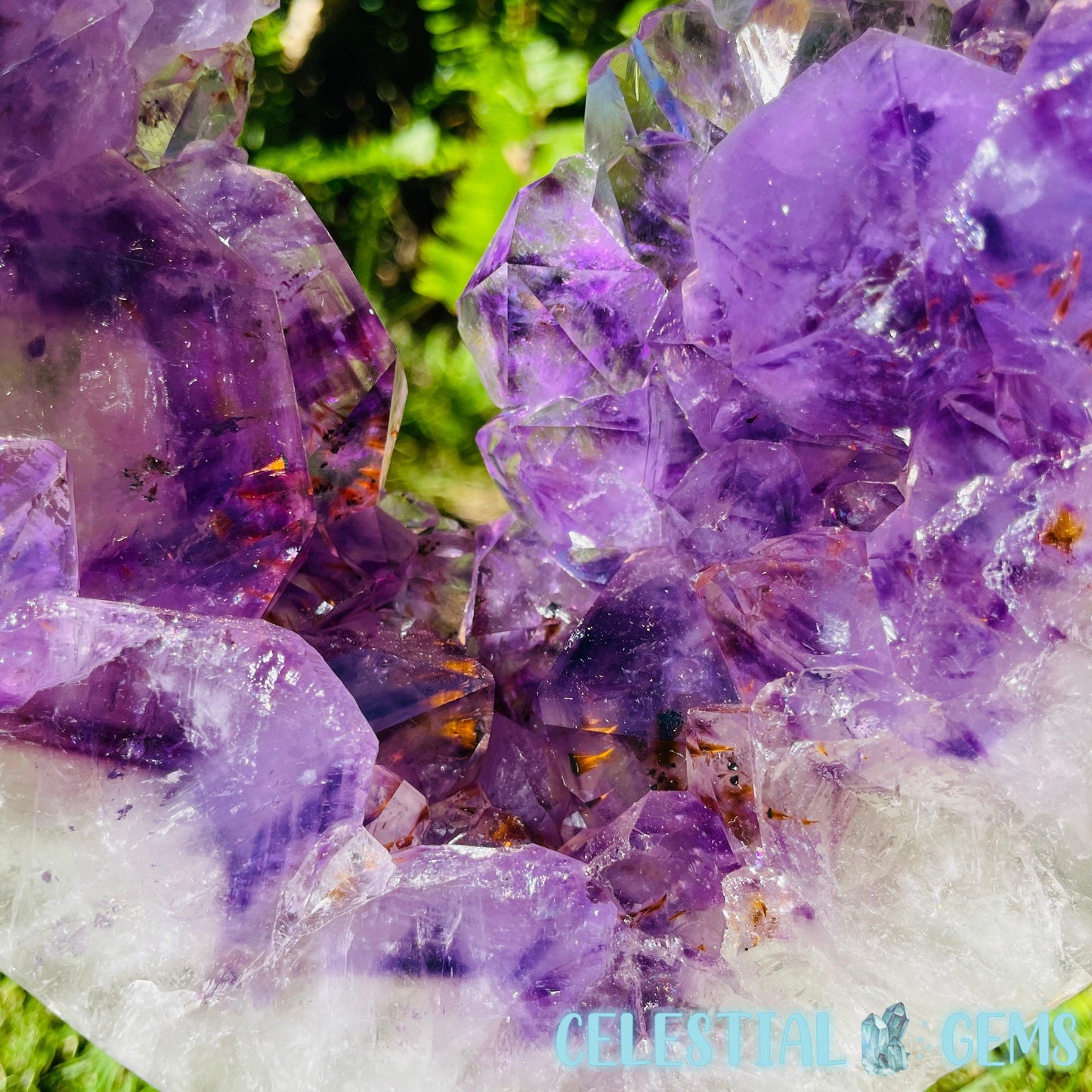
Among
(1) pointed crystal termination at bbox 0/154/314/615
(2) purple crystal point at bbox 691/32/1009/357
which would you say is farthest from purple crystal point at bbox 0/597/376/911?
(2) purple crystal point at bbox 691/32/1009/357

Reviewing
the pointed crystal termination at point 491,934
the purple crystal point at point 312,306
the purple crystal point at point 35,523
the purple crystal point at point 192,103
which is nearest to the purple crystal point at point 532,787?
the pointed crystal termination at point 491,934

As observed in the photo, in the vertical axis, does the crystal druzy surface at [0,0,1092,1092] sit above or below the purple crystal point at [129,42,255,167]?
below

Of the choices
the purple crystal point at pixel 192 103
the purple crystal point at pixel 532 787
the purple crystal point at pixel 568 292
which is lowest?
the purple crystal point at pixel 532 787

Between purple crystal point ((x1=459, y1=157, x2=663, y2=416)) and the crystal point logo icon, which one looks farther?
purple crystal point ((x1=459, y1=157, x2=663, y2=416))

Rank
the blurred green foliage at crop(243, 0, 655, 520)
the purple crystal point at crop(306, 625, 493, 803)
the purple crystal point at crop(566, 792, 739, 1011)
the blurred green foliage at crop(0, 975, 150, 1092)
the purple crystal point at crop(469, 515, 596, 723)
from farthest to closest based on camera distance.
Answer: the blurred green foliage at crop(243, 0, 655, 520) < the purple crystal point at crop(469, 515, 596, 723) < the purple crystal point at crop(306, 625, 493, 803) < the blurred green foliage at crop(0, 975, 150, 1092) < the purple crystal point at crop(566, 792, 739, 1011)

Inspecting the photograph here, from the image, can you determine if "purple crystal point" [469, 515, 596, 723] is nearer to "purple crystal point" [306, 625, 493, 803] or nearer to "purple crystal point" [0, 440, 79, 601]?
"purple crystal point" [306, 625, 493, 803]

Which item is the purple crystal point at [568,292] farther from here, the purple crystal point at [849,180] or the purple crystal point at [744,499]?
the purple crystal point at [849,180]

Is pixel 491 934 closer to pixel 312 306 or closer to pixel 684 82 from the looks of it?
pixel 312 306
